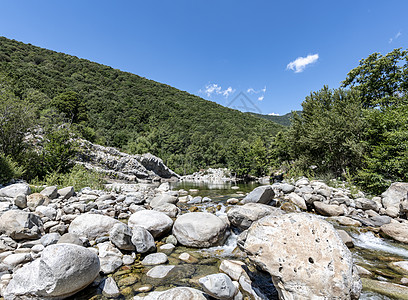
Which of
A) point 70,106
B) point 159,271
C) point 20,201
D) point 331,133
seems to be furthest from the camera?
point 70,106

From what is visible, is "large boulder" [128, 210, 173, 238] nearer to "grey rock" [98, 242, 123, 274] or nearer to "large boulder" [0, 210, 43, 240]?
"grey rock" [98, 242, 123, 274]

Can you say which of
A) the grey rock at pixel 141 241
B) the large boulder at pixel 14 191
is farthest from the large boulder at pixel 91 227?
the large boulder at pixel 14 191

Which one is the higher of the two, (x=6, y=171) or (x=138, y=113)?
(x=138, y=113)

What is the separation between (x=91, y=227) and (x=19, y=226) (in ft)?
4.70

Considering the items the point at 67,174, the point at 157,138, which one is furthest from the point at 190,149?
the point at 67,174

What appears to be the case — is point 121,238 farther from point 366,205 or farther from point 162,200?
point 366,205

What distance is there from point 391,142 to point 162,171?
30956 mm

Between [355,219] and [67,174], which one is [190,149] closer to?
[67,174]

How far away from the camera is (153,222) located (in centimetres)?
520

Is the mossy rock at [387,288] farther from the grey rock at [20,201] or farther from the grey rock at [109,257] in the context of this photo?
the grey rock at [20,201]

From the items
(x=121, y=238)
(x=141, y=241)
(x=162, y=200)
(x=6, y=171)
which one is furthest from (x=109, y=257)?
(x=6, y=171)

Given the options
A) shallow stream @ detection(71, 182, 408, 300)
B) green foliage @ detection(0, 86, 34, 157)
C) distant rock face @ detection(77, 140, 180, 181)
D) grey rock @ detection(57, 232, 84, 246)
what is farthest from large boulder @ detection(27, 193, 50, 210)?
distant rock face @ detection(77, 140, 180, 181)

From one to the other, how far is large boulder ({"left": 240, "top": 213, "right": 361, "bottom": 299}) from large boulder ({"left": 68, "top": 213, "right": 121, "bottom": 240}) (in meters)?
3.86

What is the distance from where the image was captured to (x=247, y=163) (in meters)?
35.3
